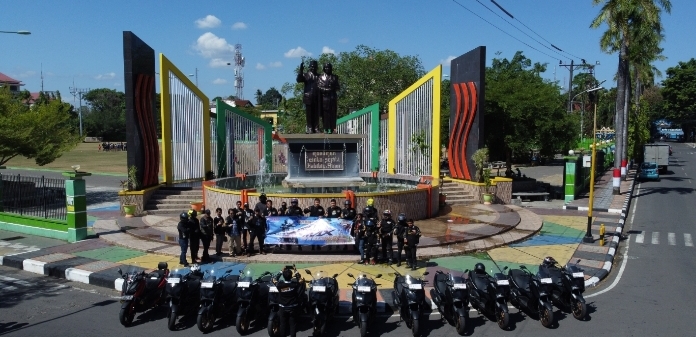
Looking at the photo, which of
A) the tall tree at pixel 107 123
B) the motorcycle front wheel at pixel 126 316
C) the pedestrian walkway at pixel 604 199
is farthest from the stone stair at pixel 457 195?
the tall tree at pixel 107 123

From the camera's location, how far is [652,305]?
1006 cm

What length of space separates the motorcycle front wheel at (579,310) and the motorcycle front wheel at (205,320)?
6.38 m

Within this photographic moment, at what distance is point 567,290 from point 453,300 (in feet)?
7.43

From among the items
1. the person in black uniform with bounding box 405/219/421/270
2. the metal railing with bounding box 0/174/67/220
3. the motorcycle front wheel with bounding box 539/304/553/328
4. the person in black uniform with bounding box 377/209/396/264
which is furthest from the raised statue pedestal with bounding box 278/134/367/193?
the motorcycle front wheel with bounding box 539/304/553/328

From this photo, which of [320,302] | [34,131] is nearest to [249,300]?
[320,302]

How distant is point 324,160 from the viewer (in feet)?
65.2

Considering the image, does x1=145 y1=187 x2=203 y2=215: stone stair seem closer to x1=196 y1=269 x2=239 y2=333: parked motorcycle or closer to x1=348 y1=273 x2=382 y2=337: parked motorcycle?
x1=196 y1=269 x2=239 y2=333: parked motorcycle

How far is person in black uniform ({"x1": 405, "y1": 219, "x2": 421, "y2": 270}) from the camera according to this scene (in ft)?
38.4

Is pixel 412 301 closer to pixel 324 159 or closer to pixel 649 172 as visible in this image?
pixel 324 159

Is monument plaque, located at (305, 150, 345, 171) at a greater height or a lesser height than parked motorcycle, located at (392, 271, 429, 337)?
greater

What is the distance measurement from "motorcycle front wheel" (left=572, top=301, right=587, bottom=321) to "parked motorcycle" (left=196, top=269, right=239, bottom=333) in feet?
19.8

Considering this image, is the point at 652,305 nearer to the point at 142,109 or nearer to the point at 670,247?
the point at 670,247

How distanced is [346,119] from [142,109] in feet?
39.9

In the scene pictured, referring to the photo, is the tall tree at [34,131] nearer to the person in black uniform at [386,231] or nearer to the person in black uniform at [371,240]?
the person in black uniform at [371,240]
